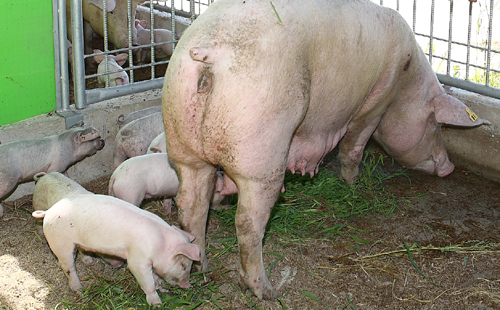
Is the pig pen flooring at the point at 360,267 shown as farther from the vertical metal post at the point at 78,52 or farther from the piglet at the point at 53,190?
the vertical metal post at the point at 78,52

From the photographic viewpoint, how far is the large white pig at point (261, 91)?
2.98 meters

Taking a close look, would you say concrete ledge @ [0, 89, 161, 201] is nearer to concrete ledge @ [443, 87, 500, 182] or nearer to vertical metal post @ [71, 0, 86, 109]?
vertical metal post @ [71, 0, 86, 109]

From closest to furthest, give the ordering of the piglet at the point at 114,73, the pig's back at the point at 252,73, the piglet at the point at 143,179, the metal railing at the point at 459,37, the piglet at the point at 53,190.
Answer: the pig's back at the point at 252,73 < the piglet at the point at 53,190 < the piglet at the point at 143,179 < the piglet at the point at 114,73 < the metal railing at the point at 459,37

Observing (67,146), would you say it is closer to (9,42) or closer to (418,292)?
(9,42)

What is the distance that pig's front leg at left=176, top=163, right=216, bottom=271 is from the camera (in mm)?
3455

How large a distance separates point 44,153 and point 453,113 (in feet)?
10.0

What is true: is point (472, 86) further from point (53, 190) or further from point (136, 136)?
point (53, 190)

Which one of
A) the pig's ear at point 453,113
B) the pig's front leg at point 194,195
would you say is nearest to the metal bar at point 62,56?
the pig's front leg at point 194,195

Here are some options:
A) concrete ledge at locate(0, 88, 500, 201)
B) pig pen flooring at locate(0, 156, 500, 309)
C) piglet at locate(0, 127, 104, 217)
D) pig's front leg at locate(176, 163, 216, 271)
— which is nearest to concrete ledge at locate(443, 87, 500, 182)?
concrete ledge at locate(0, 88, 500, 201)

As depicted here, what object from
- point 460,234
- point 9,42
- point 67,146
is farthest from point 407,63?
point 9,42

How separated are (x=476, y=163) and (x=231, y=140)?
3.11 m

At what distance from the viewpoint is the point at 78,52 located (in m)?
4.88

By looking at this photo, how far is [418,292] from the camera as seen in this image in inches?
146

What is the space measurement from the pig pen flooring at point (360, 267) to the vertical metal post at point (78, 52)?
2.98ft
